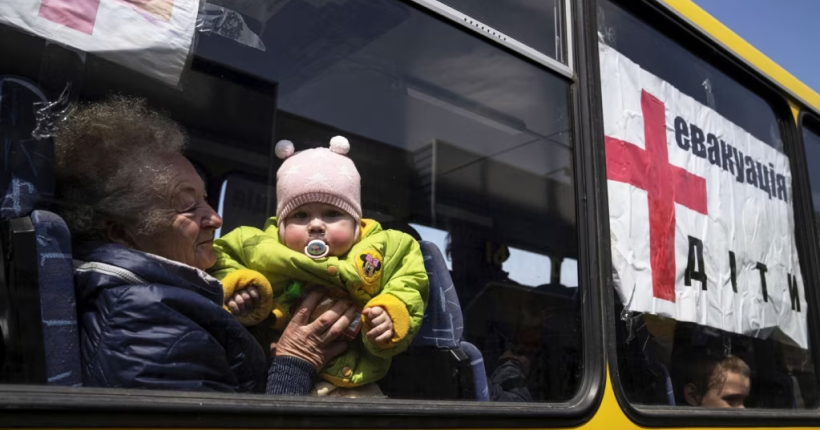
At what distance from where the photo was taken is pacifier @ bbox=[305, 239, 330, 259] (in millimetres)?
1828

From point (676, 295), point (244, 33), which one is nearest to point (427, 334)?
point (244, 33)

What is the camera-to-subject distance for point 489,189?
220 cm

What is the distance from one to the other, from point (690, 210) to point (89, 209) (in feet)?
6.24

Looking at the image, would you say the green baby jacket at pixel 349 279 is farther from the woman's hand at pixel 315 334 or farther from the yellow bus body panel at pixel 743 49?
the yellow bus body panel at pixel 743 49

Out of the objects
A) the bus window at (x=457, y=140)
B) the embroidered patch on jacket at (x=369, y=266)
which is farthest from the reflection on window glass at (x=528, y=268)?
the embroidered patch on jacket at (x=369, y=266)

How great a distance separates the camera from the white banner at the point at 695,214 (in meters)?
2.38

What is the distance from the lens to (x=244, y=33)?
174 centimetres

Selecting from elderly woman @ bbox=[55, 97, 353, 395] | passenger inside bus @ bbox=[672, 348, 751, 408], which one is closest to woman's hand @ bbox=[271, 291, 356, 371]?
elderly woman @ bbox=[55, 97, 353, 395]

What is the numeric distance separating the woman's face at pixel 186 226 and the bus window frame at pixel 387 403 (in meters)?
0.23

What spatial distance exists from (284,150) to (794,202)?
2.17m

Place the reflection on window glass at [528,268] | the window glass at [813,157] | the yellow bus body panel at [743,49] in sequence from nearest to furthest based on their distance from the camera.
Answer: the reflection on window glass at [528,268] → the yellow bus body panel at [743,49] → the window glass at [813,157]

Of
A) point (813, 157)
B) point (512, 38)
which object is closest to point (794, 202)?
point (813, 157)

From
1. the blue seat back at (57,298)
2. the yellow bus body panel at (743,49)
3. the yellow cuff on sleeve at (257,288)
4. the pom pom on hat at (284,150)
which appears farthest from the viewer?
the yellow bus body panel at (743,49)

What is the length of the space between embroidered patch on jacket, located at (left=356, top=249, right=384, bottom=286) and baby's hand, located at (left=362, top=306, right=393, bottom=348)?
8cm
